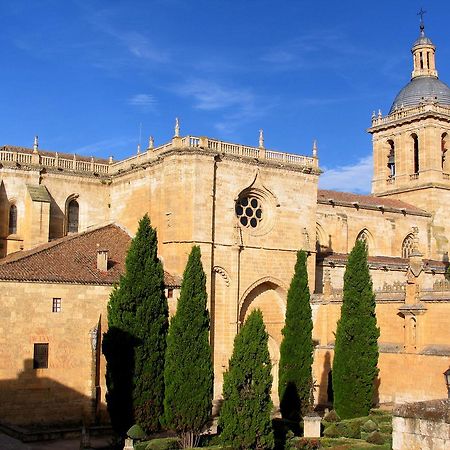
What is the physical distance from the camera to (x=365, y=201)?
44594mm

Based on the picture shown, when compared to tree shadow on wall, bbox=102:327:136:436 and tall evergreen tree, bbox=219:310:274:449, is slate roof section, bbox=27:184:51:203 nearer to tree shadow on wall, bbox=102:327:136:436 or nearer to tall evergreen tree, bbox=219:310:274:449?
tree shadow on wall, bbox=102:327:136:436

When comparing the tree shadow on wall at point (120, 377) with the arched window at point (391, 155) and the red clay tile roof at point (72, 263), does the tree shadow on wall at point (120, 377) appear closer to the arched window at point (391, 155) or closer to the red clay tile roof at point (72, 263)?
the red clay tile roof at point (72, 263)

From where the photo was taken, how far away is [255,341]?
20641 millimetres

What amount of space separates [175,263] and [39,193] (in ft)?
25.2

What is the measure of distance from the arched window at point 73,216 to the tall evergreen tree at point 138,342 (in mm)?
11286

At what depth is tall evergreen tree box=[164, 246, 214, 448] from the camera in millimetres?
23000

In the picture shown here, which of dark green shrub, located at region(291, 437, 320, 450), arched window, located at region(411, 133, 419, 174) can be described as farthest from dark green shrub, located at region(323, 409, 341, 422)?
arched window, located at region(411, 133, 419, 174)

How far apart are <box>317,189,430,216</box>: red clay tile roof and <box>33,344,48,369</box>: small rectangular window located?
65.6 feet

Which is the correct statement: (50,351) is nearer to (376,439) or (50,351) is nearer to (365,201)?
(376,439)

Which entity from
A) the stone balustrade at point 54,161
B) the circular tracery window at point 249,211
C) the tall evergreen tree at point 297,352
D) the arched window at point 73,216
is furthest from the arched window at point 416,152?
the arched window at point 73,216

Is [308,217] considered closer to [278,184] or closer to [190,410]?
[278,184]

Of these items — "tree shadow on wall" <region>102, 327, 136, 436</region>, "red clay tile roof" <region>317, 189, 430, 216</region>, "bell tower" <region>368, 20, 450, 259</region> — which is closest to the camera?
"tree shadow on wall" <region>102, 327, 136, 436</region>

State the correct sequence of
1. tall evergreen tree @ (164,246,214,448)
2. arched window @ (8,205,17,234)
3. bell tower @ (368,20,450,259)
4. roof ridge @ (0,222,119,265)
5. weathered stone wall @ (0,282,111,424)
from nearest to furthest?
tall evergreen tree @ (164,246,214,448) < weathered stone wall @ (0,282,111,424) < roof ridge @ (0,222,119,265) < arched window @ (8,205,17,234) < bell tower @ (368,20,450,259)

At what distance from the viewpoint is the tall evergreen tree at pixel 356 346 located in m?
27.5
